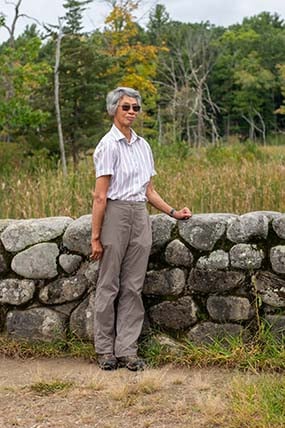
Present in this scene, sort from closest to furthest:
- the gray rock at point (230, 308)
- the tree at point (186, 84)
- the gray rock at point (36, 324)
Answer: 1. the gray rock at point (230, 308)
2. the gray rock at point (36, 324)
3. the tree at point (186, 84)

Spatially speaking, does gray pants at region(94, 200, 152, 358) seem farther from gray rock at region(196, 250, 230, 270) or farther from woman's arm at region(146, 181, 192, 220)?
gray rock at region(196, 250, 230, 270)

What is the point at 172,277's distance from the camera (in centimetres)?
420

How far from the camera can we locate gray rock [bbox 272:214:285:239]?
407cm

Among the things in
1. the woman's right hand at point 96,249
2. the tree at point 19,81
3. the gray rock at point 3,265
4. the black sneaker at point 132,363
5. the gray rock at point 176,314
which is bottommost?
the black sneaker at point 132,363

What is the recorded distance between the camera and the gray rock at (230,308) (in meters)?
4.09

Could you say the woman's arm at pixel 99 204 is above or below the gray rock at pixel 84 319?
above

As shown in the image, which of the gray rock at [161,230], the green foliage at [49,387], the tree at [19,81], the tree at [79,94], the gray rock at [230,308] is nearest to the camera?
the green foliage at [49,387]

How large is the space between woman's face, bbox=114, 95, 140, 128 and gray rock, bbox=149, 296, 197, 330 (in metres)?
1.12

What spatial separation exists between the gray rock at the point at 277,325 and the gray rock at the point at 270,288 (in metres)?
0.07

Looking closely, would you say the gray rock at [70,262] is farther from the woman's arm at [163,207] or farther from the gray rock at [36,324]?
the woman's arm at [163,207]

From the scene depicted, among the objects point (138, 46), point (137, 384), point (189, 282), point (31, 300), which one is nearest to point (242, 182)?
point (189, 282)

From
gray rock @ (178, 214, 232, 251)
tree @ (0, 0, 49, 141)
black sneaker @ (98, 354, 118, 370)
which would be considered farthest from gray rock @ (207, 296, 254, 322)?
tree @ (0, 0, 49, 141)

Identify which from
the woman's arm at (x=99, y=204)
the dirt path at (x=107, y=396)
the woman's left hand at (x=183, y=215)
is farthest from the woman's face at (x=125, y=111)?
the dirt path at (x=107, y=396)

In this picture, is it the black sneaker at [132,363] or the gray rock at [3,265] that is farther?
the gray rock at [3,265]
